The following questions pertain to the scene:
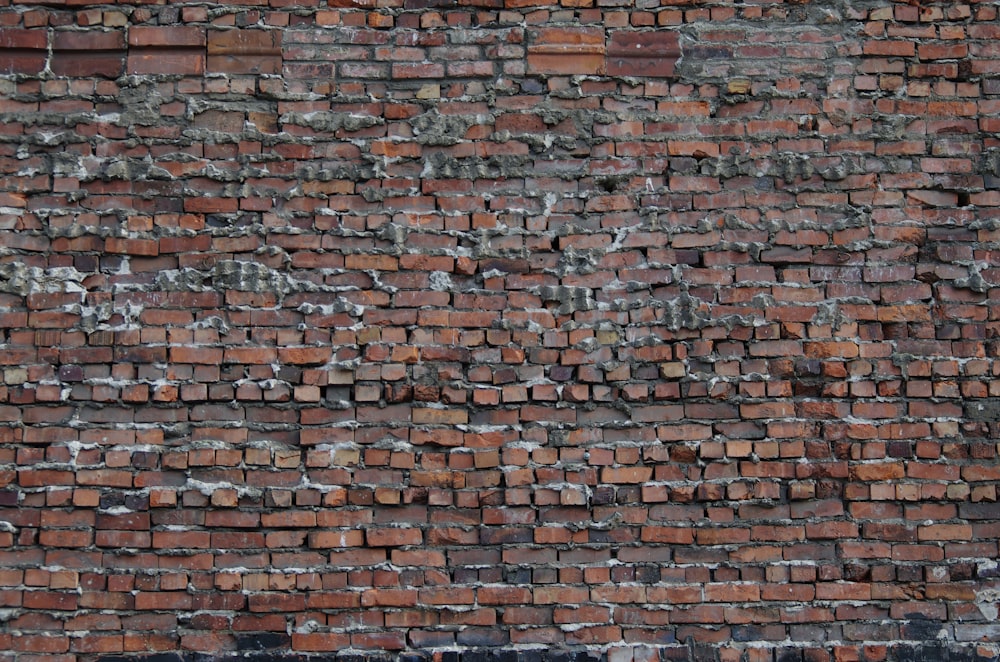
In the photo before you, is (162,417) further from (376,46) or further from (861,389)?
(861,389)

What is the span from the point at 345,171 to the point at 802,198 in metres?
1.74

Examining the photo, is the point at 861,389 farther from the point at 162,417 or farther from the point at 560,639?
the point at 162,417

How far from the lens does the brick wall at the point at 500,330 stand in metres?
2.86

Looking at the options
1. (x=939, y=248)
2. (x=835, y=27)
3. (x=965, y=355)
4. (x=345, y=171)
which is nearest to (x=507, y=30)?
(x=345, y=171)

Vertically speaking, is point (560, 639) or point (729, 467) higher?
→ point (729, 467)

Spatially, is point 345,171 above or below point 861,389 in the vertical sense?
above

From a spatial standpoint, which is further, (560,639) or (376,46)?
(376,46)

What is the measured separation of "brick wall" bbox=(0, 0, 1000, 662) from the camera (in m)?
2.86

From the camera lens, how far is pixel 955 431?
2943 mm

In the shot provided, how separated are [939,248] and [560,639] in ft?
6.64

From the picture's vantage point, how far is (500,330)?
2961 millimetres

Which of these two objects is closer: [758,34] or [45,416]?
[45,416]

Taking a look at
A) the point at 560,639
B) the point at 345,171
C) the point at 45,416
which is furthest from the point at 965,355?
the point at 45,416

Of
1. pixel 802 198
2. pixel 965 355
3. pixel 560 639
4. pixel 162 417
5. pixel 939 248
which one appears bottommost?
pixel 560 639
